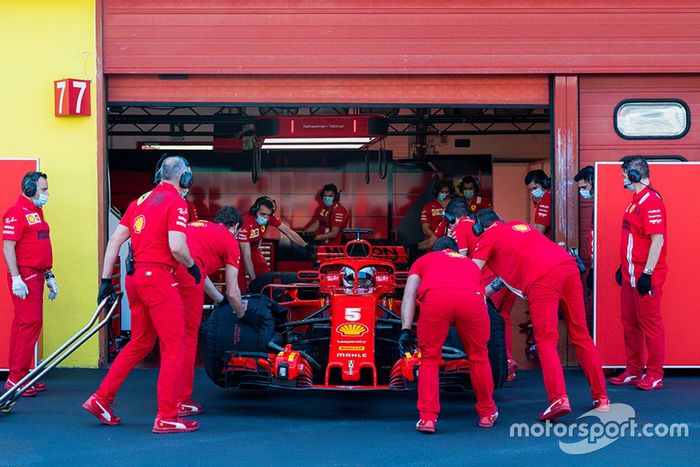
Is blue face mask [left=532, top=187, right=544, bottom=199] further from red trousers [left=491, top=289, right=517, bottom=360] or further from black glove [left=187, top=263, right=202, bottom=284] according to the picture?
black glove [left=187, top=263, right=202, bottom=284]

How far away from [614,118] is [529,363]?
248 centimetres

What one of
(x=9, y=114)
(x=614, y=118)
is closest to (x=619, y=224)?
(x=614, y=118)

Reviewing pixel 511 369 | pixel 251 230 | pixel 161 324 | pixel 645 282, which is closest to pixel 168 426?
pixel 161 324

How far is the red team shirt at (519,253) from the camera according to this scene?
7078 mm

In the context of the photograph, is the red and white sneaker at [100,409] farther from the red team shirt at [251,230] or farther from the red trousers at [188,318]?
the red team shirt at [251,230]

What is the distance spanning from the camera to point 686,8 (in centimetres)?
952

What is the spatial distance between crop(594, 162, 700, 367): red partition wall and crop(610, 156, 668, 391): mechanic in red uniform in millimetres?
484

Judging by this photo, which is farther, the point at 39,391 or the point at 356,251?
the point at 356,251

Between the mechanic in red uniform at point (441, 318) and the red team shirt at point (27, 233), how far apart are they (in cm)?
334

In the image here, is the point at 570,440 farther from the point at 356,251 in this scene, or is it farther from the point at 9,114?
the point at 9,114

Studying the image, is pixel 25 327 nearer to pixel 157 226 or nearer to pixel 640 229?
pixel 157 226

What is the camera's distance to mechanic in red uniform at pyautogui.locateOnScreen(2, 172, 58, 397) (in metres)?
8.19

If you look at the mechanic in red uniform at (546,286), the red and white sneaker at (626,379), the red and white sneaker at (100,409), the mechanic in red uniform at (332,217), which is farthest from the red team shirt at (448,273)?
the mechanic in red uniform at (332,217)

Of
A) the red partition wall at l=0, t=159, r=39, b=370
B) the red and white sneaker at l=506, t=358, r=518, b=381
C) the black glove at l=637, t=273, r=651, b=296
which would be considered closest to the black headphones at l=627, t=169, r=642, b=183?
the black glove at l=637, t=273, r=651, b=296
